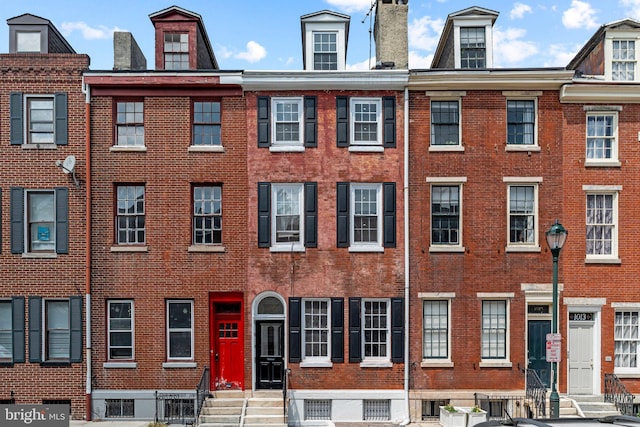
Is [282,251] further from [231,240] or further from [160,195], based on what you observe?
[160,195]

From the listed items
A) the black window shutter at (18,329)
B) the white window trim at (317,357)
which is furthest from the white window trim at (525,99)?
the black window shutter at (18,329)

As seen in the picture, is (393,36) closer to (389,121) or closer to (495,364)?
(389,121)

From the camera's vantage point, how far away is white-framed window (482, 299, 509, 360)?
17.3m

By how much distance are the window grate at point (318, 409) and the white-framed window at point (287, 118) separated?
8530mm

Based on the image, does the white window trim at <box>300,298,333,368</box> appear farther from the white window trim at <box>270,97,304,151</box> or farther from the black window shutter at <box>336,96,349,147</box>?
the black window shutter at <box>336,96,349,147</box>

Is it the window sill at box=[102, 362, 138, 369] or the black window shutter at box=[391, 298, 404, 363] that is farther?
the black window shutter at box=[391, 298, 404, 363]

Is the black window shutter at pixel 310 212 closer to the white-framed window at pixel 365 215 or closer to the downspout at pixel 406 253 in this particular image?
the white-framed window at pixel 365 215

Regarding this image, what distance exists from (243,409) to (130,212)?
7277 millimetres

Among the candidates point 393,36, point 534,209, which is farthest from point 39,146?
point 534,209

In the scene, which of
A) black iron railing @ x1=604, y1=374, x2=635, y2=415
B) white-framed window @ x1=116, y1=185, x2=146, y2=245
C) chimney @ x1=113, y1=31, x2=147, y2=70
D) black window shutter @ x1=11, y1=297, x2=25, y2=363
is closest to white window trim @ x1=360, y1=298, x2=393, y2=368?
black iron railing @ x1=604, y1=374, x2=635, y2=415

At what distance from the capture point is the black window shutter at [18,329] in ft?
56.1

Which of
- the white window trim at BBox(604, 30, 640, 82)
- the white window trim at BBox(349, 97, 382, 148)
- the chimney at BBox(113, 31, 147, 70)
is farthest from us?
the chimney at BBox(113, 31, 147, 70)

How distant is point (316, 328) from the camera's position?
1741 cm

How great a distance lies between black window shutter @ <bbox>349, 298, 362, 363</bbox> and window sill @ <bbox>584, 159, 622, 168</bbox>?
8.72 metres
